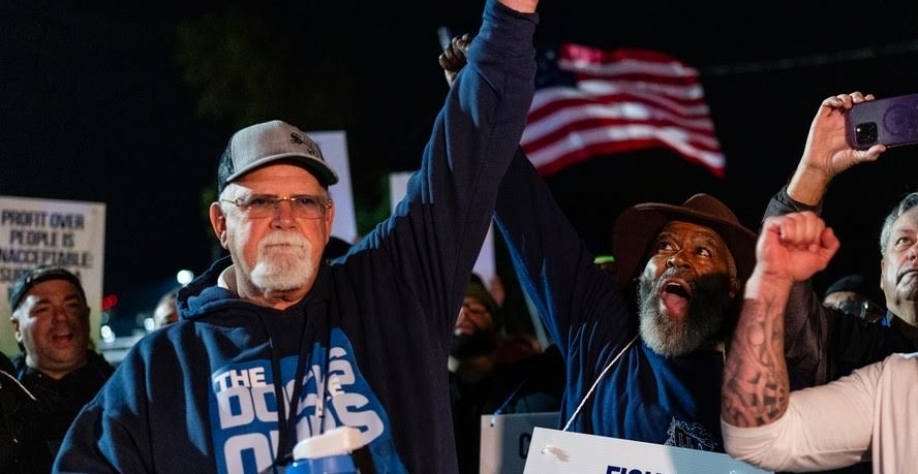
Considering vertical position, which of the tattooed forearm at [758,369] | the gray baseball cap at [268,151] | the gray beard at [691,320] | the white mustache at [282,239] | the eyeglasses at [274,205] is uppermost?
the gray baseball cap at [268,151]

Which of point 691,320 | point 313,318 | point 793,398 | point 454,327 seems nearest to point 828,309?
point 691,320

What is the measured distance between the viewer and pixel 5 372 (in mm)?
5141

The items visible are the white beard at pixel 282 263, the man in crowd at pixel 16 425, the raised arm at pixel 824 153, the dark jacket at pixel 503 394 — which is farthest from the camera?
the dark jacket at pixel 503 394

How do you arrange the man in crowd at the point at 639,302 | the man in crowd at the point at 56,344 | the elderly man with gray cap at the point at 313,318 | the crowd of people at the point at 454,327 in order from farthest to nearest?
the man in crowd at the point at 56,344, the man in crowd at the point at 639,302, the elderly man with gray cap at the point at 313,318, the crowd of people at the point at 454,327

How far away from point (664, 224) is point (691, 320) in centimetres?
49

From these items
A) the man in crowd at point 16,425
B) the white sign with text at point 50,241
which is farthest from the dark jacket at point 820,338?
the white sign with text at point 50,241

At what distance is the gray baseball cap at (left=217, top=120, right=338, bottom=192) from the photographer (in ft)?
10.6

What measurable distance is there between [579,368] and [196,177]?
59624 mm

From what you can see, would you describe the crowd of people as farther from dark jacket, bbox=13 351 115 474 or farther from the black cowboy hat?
dark jacket, bbox=13 351 115 474

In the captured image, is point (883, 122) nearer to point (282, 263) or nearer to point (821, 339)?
point (821, 339)

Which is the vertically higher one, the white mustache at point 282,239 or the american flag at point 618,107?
the american flag at point 618,107

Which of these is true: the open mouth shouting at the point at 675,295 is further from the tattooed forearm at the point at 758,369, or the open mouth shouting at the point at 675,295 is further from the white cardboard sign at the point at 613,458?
the tattooed forearm at the point at 758,369

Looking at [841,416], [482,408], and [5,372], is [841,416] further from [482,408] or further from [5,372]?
[5,372]

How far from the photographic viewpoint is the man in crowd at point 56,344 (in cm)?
580
